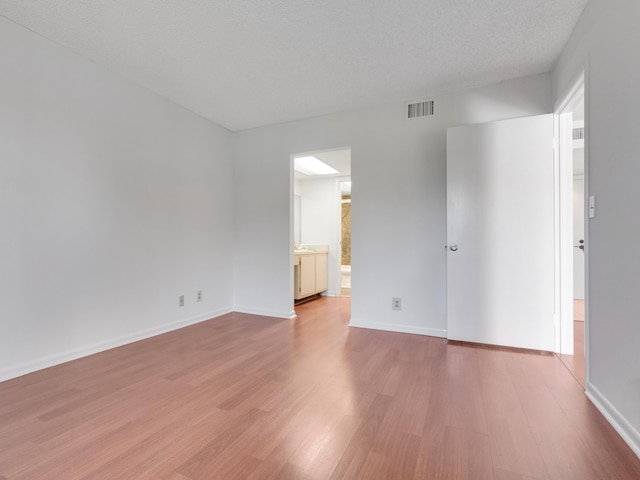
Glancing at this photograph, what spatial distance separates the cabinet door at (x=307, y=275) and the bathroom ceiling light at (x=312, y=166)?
151cm

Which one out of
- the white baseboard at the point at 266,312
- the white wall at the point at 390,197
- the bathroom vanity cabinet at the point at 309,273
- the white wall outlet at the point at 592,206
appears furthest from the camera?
the bathroom vanity cabinet at the point at 309,273

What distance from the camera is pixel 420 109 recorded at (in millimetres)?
3221

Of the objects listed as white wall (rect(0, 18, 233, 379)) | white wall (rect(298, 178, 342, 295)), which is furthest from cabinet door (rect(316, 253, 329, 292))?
white wall (rect(0, 18, 233, 379))

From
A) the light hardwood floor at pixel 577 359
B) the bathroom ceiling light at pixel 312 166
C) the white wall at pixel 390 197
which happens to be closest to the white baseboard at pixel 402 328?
the white wall at pixel 390 197

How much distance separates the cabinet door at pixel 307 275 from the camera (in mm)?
4698

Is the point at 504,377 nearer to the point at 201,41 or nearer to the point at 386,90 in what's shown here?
the point at 386,90

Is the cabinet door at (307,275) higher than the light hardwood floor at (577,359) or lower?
higher

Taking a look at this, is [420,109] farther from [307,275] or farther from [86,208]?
[86,208]

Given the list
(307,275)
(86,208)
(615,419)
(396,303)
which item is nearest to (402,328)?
(396,303)

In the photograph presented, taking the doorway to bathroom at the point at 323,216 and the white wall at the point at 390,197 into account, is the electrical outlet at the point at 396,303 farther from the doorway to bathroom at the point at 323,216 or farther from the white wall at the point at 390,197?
the doorway to bathroom at the point at 323,216

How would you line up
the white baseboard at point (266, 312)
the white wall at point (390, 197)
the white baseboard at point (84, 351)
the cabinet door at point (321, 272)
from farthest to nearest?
the cabinet door at point (321, 272) → the white baseboard at point (266, 312) → the white wall at point (390, 197) → the white baseboard at point (84, 351)

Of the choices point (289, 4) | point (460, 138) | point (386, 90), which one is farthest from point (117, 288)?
point (460, 138)

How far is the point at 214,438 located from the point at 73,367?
156 centimetres

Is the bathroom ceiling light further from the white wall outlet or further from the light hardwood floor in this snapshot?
the light hardwood floor
